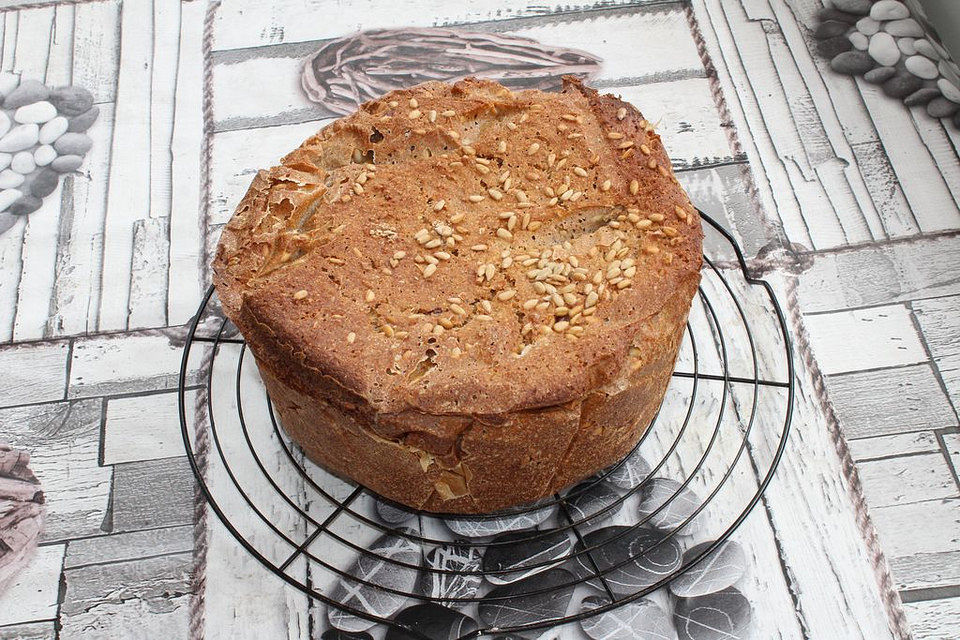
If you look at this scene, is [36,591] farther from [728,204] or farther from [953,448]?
[953,448]

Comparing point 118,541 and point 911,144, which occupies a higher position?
point 911,144

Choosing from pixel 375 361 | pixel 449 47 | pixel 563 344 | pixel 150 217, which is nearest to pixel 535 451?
pixel 563 344

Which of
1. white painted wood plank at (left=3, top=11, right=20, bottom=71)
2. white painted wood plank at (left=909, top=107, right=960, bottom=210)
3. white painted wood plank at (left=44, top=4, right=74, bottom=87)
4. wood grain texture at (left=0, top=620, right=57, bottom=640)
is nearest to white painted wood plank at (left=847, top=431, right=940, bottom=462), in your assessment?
white painted wood plank at (left=909, top=107, right=960, bottom=210)

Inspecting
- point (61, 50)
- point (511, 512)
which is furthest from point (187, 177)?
point (511, 512)

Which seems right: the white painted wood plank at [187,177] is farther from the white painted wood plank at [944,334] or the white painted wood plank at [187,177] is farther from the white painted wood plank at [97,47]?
the white painted wood plank at [944,334]

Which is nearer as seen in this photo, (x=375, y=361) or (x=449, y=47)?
(x=375, y=361)

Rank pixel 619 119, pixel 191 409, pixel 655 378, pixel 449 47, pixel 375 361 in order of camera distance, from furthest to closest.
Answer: pixel 449 47 → pixel 191 409 → pixel 619 119 → pixel 655 378 → pixel 375 361

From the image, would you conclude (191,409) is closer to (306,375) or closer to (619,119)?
(306,375)
